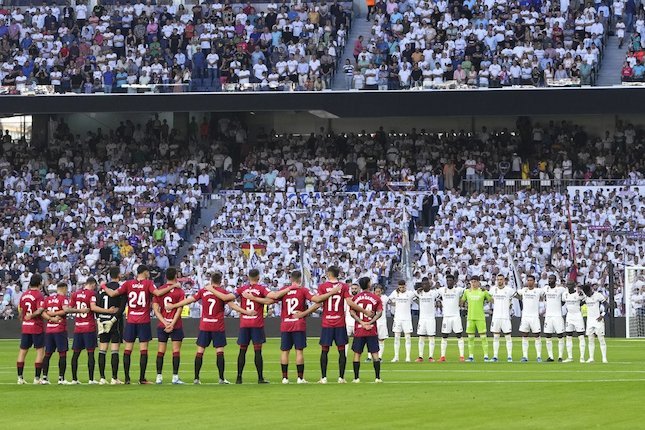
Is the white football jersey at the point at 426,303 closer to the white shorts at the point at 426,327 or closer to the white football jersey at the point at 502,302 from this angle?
the white shorts at the point at 426,327

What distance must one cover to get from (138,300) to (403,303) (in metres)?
9.61

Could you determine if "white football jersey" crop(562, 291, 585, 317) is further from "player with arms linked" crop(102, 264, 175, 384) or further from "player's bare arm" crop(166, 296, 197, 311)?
"player with arms linked" crop(102, 264, 175, 384)

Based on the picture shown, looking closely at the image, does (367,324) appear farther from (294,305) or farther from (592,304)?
(592,304)

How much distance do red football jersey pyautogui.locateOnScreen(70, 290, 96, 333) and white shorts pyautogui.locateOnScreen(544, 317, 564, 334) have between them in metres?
11.6

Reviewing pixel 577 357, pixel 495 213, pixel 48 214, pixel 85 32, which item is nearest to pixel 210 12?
pixel 85 32

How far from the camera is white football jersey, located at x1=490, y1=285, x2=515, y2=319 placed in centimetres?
3350

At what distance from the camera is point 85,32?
5766 centimetres

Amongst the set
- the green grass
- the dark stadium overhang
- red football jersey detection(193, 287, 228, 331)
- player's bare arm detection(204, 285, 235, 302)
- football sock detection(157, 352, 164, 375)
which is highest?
the dark stadium overhang

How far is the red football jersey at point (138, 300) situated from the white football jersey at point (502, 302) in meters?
10.5

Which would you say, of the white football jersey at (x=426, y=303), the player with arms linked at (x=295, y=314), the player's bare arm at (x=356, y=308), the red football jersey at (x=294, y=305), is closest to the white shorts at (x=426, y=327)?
the white football jersey at (x=426, y=303)

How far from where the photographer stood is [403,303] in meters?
33.8

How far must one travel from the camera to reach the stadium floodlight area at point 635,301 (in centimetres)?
4453

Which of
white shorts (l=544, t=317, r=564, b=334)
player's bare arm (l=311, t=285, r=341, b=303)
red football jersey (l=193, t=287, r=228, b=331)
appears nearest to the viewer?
player's bare arm (l=311, t=285, r=341, b=303)

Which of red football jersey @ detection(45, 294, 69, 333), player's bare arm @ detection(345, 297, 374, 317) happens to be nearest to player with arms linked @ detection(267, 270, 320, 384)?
player's bare arm @ detection(345, 297, 374, 317)
